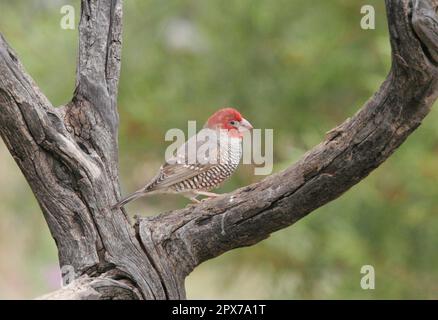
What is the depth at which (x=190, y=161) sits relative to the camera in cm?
544

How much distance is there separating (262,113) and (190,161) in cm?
483

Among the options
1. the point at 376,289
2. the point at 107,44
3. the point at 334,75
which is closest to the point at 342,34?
the point at 334,75

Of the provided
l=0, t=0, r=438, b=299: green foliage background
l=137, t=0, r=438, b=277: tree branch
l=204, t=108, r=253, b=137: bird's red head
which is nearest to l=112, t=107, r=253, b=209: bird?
l=204, t=108, r=253, b=137: bird's red head

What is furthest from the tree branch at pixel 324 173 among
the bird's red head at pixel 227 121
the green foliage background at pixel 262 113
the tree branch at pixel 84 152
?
the green foliage background at pixel 262 113

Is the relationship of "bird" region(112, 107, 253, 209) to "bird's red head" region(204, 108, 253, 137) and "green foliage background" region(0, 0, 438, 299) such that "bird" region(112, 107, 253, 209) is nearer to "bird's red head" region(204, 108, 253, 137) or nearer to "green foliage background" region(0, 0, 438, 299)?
"bird's red head" region(204, 108, 253, 137)

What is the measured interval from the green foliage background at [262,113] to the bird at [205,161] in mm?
3408

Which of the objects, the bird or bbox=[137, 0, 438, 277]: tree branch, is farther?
the bird

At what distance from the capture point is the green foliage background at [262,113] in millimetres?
9258

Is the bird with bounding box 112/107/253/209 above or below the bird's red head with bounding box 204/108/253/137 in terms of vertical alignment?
below

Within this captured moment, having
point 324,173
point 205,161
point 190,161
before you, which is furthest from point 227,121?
point 324,173

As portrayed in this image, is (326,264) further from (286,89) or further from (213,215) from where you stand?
(213,215)

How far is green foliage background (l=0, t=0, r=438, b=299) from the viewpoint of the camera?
364 inches

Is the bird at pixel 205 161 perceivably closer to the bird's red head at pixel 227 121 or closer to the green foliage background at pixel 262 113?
the bird's red head at pixel 227 121
